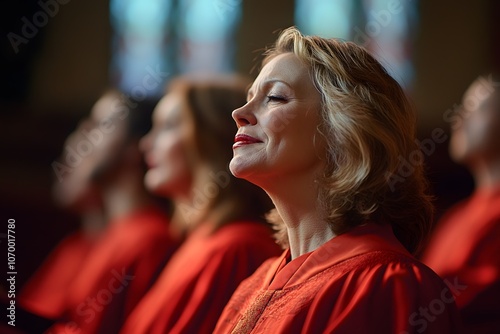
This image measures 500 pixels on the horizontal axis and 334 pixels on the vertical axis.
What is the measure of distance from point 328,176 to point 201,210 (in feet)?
4.07

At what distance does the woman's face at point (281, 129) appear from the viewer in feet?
6.76

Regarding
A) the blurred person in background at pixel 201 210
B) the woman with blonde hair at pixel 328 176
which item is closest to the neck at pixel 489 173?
the blurred person in background at pixel 201 210

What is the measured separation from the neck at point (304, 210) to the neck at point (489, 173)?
195 cm

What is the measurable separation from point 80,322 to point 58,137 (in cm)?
353

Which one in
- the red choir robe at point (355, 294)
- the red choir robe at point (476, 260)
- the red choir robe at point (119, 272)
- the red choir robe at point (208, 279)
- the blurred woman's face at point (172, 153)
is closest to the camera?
the red choir robe at point (355, 294)

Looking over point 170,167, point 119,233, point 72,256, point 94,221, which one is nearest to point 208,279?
point 170,167

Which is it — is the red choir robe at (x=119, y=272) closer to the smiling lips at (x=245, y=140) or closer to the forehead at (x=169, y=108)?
the forehead at (x=169, y=108)

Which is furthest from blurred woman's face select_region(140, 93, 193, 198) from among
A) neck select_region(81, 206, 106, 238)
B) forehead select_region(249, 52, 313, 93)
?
forehead select_region(249, 52, 313, 93)

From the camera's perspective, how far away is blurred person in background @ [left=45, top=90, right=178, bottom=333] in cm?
355

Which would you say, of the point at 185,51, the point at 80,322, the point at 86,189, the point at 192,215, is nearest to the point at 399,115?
the point at 192,215

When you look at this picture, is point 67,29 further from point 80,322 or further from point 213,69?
point 80,322

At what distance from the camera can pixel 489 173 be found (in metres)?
3.87

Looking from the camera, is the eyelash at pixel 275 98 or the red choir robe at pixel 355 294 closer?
the red choir robe at pixel 355 294

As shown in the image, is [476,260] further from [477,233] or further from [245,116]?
[245,116]
